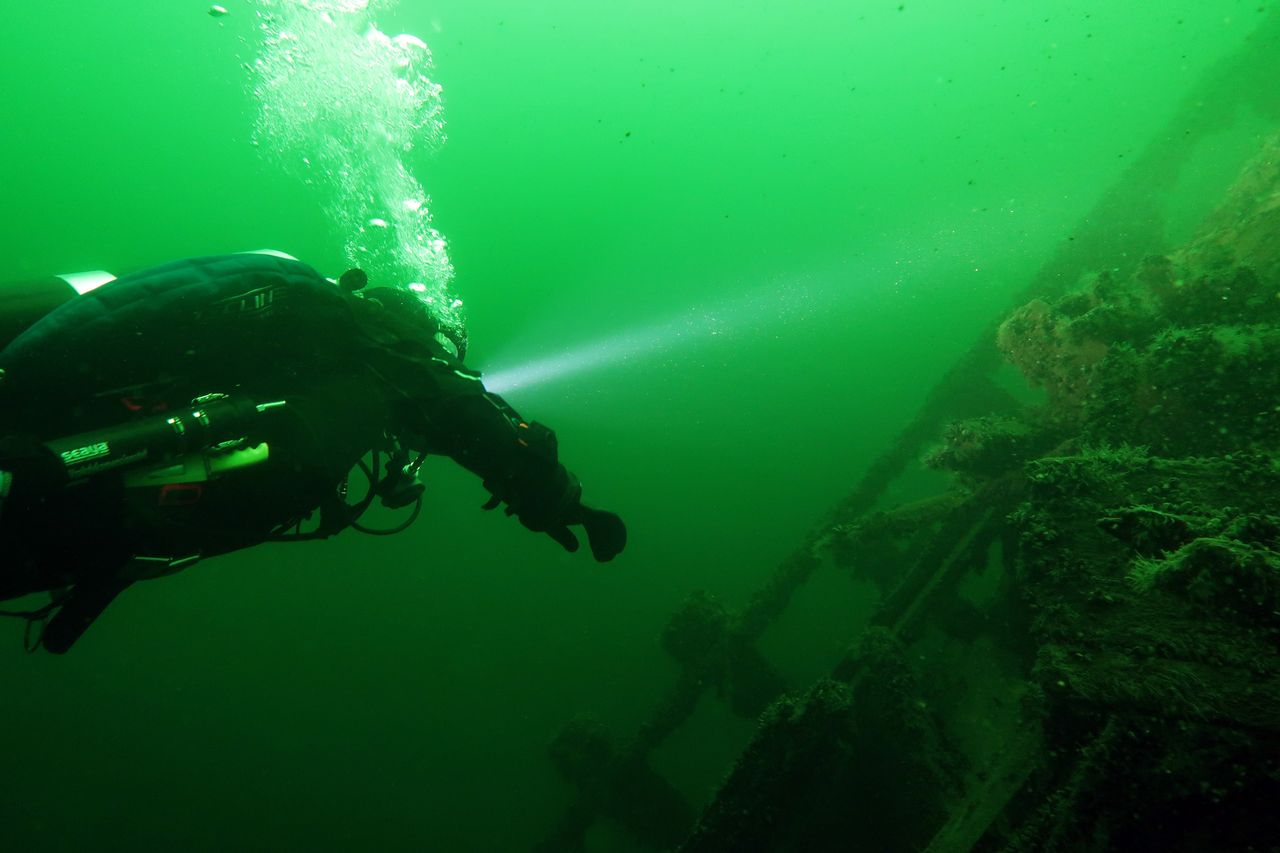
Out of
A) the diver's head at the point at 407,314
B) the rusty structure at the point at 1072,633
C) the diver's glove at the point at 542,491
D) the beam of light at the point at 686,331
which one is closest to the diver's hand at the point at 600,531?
the diver's glove at the point at 542,491

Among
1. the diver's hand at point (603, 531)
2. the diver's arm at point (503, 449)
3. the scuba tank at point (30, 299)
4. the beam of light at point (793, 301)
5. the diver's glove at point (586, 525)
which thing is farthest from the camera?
the beam of light at point (793, 301)

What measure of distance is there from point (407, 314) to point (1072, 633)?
302 centimetres

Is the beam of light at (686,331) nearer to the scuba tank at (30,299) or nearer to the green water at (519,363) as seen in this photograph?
the green water at (519,363)

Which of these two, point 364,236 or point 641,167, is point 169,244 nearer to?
point 364,236

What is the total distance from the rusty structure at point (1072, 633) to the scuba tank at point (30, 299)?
3802 mm

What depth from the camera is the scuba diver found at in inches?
61.9

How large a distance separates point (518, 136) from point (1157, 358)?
238 feet

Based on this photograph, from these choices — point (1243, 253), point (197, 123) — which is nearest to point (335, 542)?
point (1243, 253)

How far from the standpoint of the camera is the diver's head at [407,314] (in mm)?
2333

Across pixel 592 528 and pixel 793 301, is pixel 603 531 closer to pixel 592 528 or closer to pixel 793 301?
pixel 592 528

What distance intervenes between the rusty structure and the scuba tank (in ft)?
12.5

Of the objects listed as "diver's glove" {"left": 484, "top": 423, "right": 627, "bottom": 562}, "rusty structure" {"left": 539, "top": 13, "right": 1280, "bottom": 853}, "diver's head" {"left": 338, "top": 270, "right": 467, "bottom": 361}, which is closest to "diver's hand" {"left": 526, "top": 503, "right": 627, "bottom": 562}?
"diver's glove" {"left": 484, "top": 423, "right": 627, "bottom": 562}

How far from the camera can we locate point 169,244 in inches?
3113

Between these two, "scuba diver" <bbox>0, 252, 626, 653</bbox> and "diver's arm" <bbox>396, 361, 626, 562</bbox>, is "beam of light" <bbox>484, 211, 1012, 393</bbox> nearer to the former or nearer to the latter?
"scuba diver" <bbox>0, 252, 626, 653</bbox>
